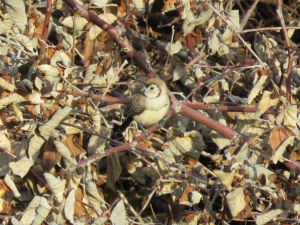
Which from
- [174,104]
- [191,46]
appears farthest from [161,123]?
[191,46]

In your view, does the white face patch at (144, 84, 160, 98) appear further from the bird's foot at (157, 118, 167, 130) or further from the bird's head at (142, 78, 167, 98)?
the bird's foot at (157, 118, 167, 130)

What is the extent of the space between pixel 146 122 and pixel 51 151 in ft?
2.76

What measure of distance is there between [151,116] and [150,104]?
0.29ft

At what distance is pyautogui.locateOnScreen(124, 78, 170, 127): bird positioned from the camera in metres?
2.89

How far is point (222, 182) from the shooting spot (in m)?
2.24

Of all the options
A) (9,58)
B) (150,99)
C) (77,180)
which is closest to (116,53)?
(150,99)

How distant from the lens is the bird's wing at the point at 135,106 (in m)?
2.98

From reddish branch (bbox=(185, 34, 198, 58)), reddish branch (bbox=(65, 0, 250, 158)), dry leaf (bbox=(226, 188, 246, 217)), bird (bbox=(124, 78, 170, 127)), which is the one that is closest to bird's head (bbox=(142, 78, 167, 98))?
bird (bbox=(124, 78, 170, 127))

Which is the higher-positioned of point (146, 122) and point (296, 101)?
point (296, 101)

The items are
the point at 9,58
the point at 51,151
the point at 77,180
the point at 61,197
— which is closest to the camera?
the point at 61,197

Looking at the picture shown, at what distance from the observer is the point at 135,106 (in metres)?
3.00

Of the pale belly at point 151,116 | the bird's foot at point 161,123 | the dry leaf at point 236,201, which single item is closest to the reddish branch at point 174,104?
the bird's foot at point 161,123

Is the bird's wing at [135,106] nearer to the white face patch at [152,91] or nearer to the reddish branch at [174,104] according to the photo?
the white face patch at [152,91]

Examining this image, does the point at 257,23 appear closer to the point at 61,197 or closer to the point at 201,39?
the point at 201,39
